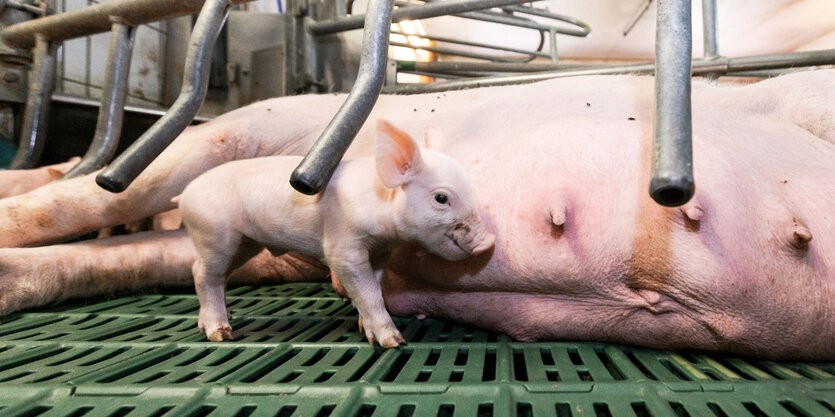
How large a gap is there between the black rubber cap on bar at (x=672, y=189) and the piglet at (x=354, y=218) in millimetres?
434

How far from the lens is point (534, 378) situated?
3.24 ft

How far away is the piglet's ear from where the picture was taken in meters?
1.17

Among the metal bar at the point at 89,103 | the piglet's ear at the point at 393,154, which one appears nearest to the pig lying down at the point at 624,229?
the piglet's ear at the point at 393,154

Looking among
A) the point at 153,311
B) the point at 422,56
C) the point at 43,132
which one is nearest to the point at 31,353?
the point at 153,311

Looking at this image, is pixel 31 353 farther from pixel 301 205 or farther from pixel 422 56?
pixel 422 56

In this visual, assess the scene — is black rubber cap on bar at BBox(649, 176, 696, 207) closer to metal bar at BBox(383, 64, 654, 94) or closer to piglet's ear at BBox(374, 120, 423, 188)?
piglet's ear at BBox(374, 120, 423, 188)

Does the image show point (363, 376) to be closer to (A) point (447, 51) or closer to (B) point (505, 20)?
(A) point (447, 51)

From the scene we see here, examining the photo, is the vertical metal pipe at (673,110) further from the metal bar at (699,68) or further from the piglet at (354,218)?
the metal bar at (699,68)

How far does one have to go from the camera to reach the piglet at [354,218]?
1.19 metres

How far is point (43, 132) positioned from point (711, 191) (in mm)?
2787

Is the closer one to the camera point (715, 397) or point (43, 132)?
point (715, 397)

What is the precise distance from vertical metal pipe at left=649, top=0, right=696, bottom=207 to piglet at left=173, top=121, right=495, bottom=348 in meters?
0.44

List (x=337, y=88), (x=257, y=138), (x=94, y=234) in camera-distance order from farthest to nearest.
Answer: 1. (x=337, y=88)
2. (x=94, y=234)
3. (x=257, y=138)

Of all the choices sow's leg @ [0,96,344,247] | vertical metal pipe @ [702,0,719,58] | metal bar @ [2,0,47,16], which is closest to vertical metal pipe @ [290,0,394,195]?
sow's leg @ [0,96,344,247]
